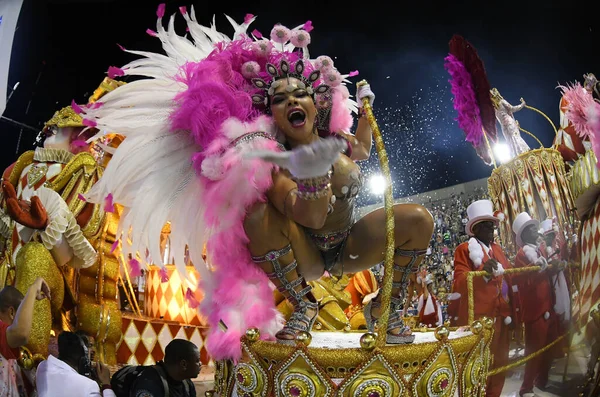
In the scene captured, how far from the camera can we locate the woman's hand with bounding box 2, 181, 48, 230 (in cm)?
230

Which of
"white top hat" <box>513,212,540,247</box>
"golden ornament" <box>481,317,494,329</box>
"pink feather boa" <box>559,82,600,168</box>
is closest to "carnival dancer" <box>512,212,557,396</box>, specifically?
"white top hat" <box>513,212,540,247</box>

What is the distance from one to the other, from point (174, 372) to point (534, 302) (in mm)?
2083

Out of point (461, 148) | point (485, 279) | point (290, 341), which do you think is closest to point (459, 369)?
point (290, 341)

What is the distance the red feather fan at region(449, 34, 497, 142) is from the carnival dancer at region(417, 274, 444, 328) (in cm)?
159

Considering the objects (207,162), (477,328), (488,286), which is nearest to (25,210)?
(207,162)

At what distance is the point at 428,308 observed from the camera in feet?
13.9

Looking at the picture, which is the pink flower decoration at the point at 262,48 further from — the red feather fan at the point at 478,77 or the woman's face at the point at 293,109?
the red feather fan at the point at 478,77

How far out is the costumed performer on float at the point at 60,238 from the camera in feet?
7.84

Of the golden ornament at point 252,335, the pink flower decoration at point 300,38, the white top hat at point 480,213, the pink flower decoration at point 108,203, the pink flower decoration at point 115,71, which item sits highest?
the pink flower decoration at point 300,38

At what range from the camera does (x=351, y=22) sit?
12.7 ft

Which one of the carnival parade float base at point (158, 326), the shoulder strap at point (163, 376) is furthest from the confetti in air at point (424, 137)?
the shoulder strap at point (163, 376)

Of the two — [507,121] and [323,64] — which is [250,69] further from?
[507,121]

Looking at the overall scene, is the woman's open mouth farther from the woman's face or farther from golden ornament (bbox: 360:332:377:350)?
golden ornament (bbox: 360:332:377:350)

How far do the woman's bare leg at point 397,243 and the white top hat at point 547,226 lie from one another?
1743mm
